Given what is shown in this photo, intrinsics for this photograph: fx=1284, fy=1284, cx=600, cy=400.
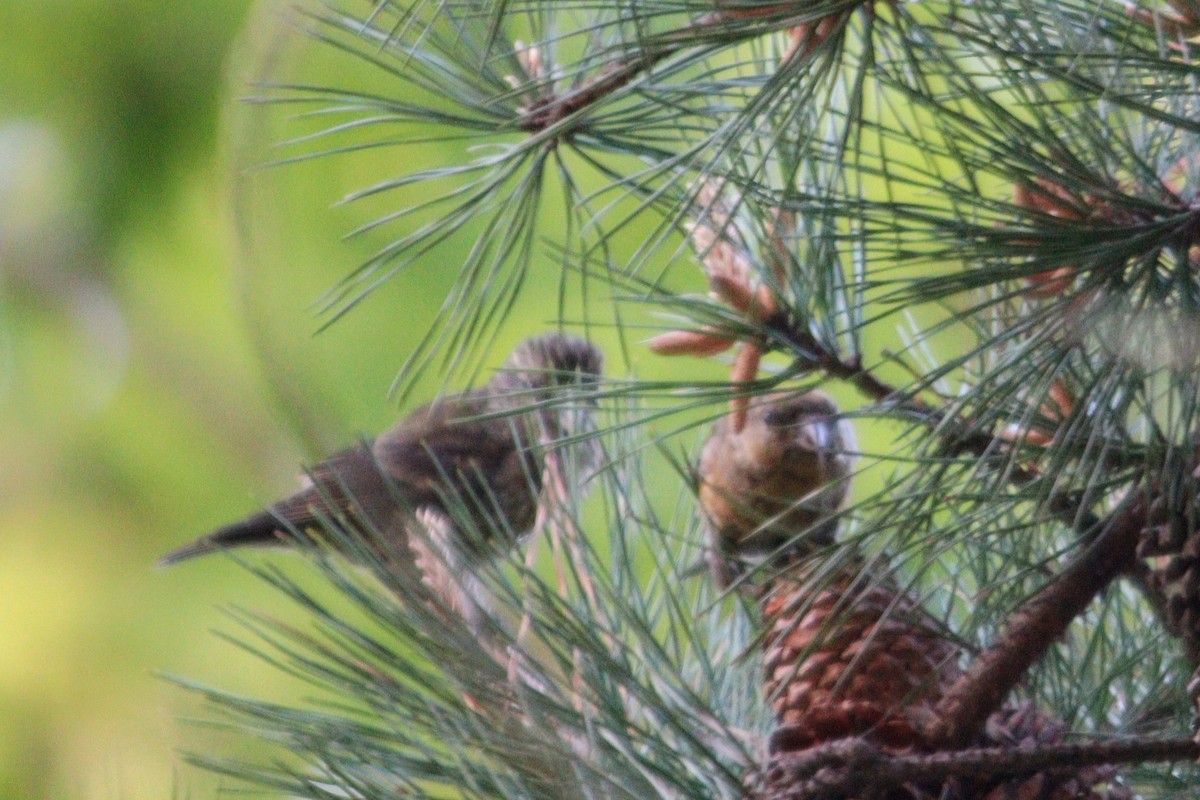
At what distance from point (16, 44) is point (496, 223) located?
167cm

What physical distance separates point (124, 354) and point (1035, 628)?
1.95m

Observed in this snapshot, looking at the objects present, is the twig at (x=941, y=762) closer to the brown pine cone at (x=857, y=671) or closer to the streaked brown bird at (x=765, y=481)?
the brown pine cone at (x=857, y=671)

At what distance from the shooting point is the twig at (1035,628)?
558 mm

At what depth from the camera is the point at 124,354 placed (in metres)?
2.22

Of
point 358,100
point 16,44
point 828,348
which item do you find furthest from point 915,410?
point 16,44

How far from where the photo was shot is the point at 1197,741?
0.50 meters

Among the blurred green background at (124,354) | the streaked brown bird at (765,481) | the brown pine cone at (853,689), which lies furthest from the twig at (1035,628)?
the blurred green background at (124,354)

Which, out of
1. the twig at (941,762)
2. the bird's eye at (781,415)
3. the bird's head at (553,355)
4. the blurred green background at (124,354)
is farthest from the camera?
the blurred green background at (124,354)

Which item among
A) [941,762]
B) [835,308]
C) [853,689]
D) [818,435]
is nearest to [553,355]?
[818,435]

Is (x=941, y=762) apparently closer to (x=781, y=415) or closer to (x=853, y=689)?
(x=853, y=689)

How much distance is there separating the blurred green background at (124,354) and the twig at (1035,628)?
4.77 feet

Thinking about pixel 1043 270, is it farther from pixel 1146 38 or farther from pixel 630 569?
pixel 630 569

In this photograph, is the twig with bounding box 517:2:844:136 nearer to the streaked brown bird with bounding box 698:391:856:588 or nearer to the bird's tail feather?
the streaked brown bird with bounding box 698:391:856:588

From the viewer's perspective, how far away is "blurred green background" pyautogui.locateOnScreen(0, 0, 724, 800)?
206 centimetres
